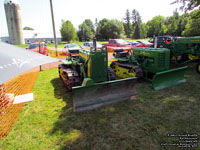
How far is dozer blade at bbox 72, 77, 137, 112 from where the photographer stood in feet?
13.8

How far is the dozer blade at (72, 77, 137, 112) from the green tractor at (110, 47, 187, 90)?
54.3 inches

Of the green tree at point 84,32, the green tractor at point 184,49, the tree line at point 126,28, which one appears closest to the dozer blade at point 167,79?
the green tractor at point 184,49

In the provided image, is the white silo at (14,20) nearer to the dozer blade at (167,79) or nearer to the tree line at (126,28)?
the tree line at (126,28)

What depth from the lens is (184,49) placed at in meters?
8.86

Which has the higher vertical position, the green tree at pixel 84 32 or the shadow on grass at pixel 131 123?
the green tree at pixel 84 32

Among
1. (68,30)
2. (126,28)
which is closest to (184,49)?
(68,30)

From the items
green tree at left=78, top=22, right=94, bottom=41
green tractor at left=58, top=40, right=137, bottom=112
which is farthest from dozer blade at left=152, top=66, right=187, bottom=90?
green tree at left=78, top=22, right=94, bottom=41

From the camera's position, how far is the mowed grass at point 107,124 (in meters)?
2.97

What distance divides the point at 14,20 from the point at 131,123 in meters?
59.8

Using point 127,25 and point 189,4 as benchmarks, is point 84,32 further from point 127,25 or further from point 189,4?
point 189,4

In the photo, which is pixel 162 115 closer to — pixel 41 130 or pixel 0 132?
pixel 41 130

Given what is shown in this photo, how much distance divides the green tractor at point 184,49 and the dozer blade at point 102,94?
5428 mm

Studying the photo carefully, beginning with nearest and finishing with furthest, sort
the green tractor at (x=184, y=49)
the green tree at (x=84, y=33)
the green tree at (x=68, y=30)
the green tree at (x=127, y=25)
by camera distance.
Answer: the green tractor at (x=184, y=49) → the green tree at (x=68, y=30) → the green tree at (x=84, y=33) → the green tree at (x=127, y=25)

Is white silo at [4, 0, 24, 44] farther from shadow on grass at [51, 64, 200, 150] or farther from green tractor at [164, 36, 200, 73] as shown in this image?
shadow on grass at [51, 64, 200, 150]
